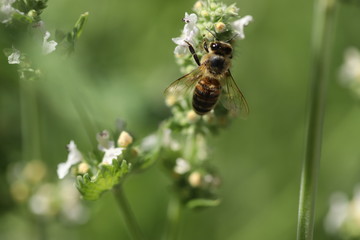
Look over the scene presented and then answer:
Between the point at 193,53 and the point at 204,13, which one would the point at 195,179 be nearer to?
the point at 193,53

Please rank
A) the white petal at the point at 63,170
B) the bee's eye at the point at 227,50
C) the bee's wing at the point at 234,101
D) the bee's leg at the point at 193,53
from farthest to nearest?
the bee's eye at the point at 227,50 < the bee's wing at the point at 234,101 < the bee's leg at the point at 193,53 < the white petal at the point at 63,170

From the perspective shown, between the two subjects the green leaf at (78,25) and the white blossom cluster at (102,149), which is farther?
the white blossom cluster at (102,149)

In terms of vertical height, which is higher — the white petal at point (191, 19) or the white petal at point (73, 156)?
the white petal at point (191, 19)

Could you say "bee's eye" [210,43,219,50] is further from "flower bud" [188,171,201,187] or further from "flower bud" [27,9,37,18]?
"flower bud" [27,9,37,18]

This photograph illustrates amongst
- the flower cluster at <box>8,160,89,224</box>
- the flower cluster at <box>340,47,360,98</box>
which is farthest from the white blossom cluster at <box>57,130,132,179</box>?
the flower cluster at <box>340,47,360,98</box>

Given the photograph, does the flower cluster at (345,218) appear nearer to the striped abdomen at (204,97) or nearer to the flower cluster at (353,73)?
the flower cluster at (353,73)

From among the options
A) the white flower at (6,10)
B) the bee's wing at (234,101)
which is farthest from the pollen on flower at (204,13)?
the white flower at (6,10)

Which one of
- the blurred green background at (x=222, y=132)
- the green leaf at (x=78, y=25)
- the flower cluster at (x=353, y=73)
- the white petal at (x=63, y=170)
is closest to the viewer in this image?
the green leaf at (x=78, y=25)
